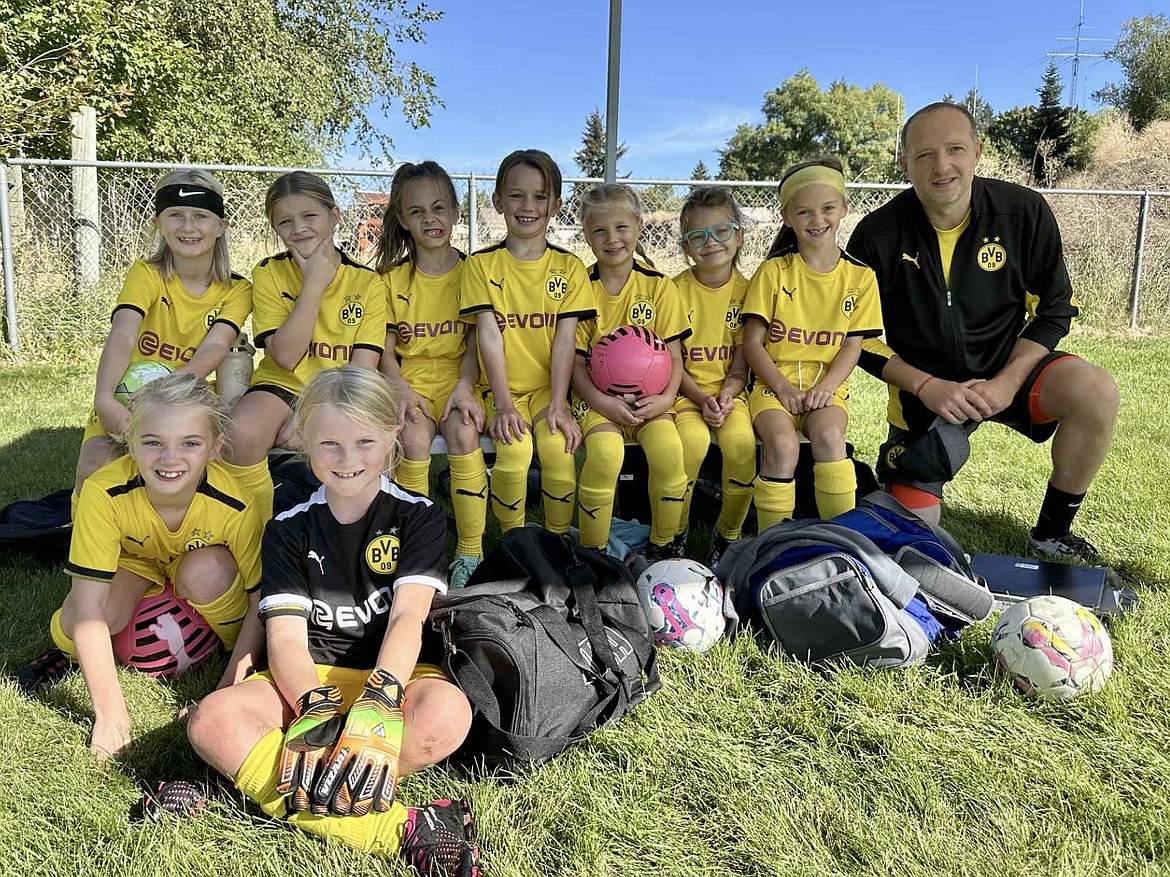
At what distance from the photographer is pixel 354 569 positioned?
7.55ft

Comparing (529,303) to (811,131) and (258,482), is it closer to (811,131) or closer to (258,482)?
(258,482)

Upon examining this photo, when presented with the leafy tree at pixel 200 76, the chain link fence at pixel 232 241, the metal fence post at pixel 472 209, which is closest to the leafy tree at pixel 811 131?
the leafy tree at pixel 200 76

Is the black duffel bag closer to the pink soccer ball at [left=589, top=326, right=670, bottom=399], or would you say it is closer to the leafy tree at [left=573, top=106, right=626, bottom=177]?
the pink soccer ball at [left=589, top=326, right=670, bottom=399]

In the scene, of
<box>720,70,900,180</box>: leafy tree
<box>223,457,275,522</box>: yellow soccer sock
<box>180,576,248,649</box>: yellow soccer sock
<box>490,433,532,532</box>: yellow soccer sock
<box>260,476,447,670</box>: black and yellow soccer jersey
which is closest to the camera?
<box>260,476,447,670</box>: black and yellow soccer jersey

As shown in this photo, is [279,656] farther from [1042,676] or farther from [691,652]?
[1042,676]

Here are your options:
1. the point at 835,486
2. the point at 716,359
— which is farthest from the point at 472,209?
the point at 835,486

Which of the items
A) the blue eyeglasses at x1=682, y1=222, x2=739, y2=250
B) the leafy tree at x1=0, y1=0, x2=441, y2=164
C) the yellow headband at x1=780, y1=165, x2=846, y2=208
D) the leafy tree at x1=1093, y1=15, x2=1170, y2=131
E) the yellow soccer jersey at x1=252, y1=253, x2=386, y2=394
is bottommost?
the yellow soccer jersey at x1=252, y1=253, x2=386, y2=394

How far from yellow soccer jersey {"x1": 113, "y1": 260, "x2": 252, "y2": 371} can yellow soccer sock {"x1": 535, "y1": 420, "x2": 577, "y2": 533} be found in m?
1.30

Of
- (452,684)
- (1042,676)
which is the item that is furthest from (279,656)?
(1042,676)

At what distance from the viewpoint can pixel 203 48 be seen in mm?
14500

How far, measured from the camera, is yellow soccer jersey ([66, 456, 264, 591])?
2.38m

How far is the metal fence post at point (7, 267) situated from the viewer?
7.23m

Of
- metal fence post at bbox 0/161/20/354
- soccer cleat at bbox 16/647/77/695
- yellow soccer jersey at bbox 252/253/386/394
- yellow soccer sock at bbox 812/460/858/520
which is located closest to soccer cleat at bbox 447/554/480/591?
yellow soccer jersey at bbox 252/253/386/394

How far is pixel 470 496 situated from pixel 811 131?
192ft
